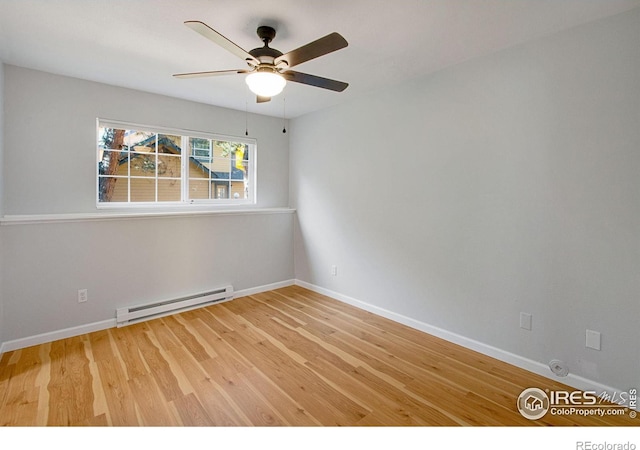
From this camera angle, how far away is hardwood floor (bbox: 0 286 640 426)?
6.04ft

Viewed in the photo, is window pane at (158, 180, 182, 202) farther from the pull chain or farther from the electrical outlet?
the electrical outlet

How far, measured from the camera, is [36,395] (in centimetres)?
204

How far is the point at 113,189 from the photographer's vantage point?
331 cm

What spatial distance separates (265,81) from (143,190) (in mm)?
2252

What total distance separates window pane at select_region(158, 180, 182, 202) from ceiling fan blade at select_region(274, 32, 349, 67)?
231 centimetres

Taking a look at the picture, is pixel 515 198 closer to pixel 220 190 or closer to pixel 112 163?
pixel 220 190

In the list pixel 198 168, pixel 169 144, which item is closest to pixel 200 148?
pixel 198 168

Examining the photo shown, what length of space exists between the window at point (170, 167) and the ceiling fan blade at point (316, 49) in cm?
222

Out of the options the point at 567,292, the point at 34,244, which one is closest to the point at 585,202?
the point at 567,292

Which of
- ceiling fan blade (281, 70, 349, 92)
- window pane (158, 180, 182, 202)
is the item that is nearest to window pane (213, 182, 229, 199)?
window pane (158, 180, 182, 202)

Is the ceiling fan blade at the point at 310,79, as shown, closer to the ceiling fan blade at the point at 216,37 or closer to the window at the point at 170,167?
the ceiling fan blade at the point at 216,37

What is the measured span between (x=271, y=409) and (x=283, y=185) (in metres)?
3.18

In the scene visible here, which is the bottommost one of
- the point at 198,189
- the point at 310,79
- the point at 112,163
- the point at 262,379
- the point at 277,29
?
the point at 262,379

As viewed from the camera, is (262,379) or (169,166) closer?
(262,379)
